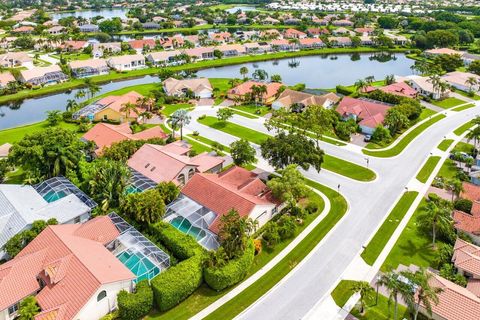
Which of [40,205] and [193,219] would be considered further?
[40,205]

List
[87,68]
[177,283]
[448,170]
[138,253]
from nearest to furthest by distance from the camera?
[177,283]
[138,253]
[448,170]
[87,68]

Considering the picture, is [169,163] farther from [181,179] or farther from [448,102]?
[448,102]

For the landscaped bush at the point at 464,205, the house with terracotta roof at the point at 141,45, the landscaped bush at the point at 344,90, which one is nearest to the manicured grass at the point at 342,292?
the landscaped bush at the point at 464,205

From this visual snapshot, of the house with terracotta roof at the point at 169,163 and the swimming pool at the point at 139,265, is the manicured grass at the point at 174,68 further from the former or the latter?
the swimming pool at the point at 139,265

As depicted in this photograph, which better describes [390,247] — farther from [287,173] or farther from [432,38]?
[432,38]

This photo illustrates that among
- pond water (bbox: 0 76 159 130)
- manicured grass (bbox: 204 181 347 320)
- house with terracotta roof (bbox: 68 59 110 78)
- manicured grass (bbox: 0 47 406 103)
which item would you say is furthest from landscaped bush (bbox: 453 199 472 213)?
house with terracotta roof (bbox: 68 59 110 78)

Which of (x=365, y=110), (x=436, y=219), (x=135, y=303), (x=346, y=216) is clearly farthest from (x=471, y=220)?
(x=365, y=110)
